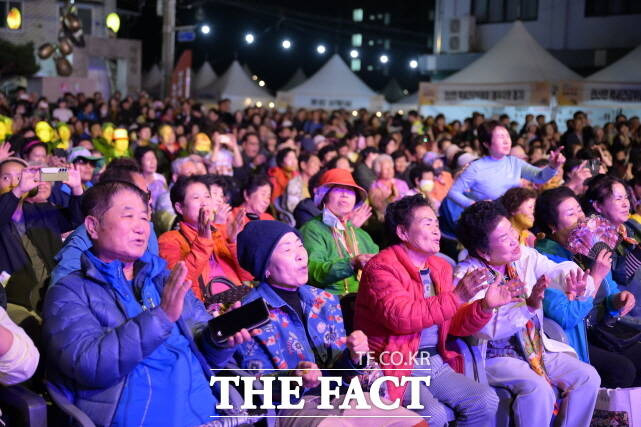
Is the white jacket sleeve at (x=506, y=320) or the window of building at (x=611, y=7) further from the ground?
the window of building at (x=611, y=7)

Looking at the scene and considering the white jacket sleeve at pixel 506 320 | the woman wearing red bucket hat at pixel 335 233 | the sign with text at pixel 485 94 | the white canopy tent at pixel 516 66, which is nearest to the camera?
the white jacket sleeve at pixel 506 320

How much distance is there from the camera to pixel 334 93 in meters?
23.1

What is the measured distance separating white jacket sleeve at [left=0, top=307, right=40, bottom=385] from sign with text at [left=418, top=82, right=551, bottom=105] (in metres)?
14.3

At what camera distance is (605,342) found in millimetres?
4953

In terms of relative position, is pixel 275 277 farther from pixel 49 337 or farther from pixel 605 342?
pixel 605 342

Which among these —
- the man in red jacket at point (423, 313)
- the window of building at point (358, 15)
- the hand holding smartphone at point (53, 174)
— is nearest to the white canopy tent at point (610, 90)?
the man in red jacket at point (423, 313)

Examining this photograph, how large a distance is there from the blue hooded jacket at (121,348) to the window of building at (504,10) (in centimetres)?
2473

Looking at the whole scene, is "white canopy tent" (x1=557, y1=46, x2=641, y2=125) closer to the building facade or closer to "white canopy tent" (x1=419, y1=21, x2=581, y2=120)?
"white canopy tent" (x1=419, y1=21, x2=581, y2=120)

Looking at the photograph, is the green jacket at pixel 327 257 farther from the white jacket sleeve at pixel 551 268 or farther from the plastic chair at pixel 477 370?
the white jacket sleeve at pixel 551 268

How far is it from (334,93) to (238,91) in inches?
193

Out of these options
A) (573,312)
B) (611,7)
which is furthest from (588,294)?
(611,7)

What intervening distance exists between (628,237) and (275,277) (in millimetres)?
2836

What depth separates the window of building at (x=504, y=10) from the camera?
26219 millimetres

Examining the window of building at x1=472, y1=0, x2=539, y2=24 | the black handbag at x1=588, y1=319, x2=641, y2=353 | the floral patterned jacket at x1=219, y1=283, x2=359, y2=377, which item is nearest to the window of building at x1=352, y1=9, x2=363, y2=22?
the window of building at x1=472, y1=0, x2=539, y2=24
